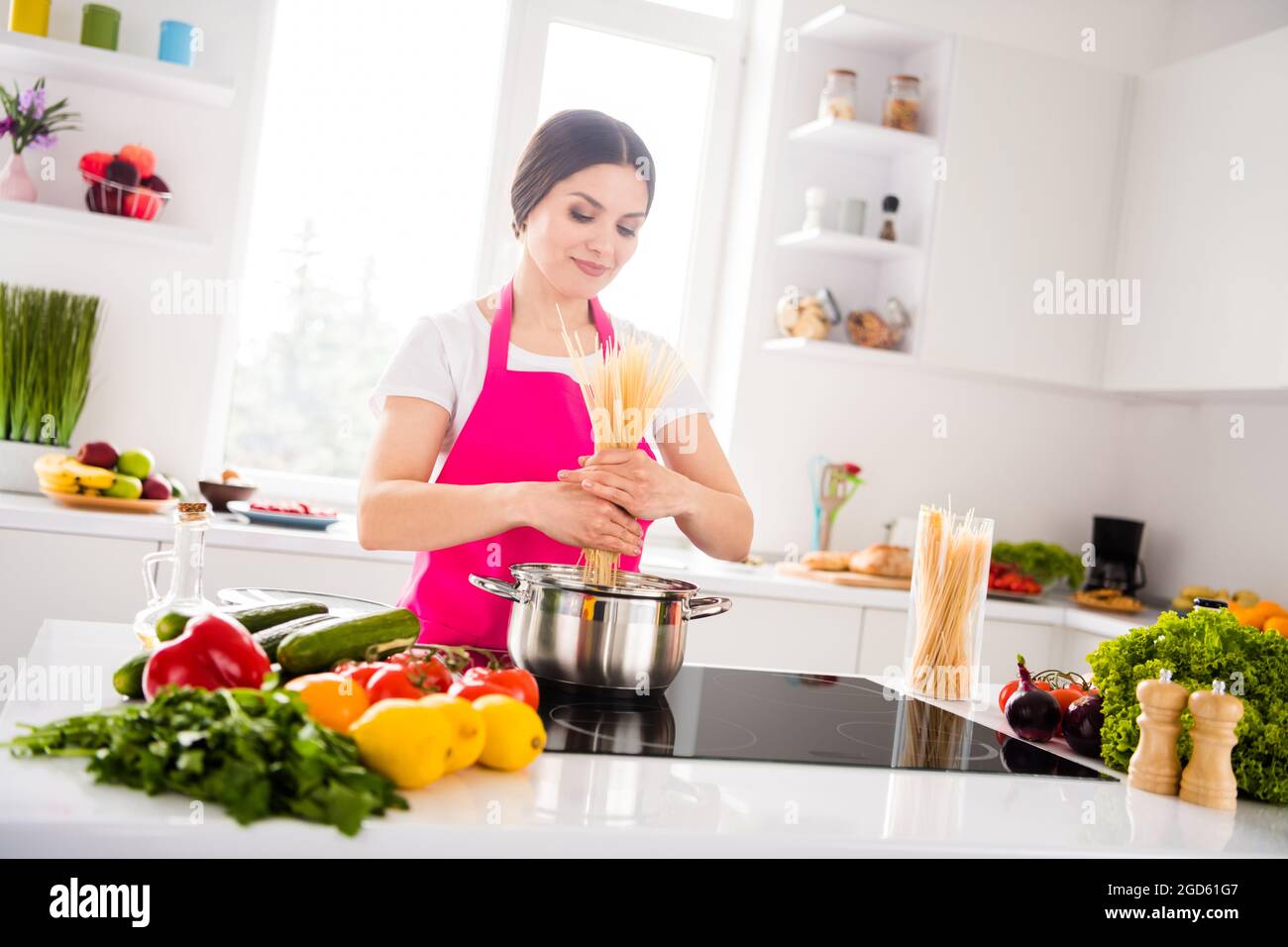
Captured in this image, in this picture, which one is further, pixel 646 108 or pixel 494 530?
pixel 646 108

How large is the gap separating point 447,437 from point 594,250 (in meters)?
0.40

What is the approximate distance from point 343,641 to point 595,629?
29 cm

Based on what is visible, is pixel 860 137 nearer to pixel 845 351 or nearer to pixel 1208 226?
pixel 845 351

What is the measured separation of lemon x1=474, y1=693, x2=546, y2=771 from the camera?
1117 millimetres

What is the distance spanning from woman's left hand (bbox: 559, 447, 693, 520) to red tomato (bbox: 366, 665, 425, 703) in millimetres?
499

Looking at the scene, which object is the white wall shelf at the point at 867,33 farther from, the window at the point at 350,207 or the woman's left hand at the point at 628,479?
the woman's left hand at the point at 628,479

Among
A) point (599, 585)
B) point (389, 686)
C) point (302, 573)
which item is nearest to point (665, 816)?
point (389, 686)

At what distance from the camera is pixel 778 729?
1.46 meters

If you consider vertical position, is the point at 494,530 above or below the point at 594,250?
below
